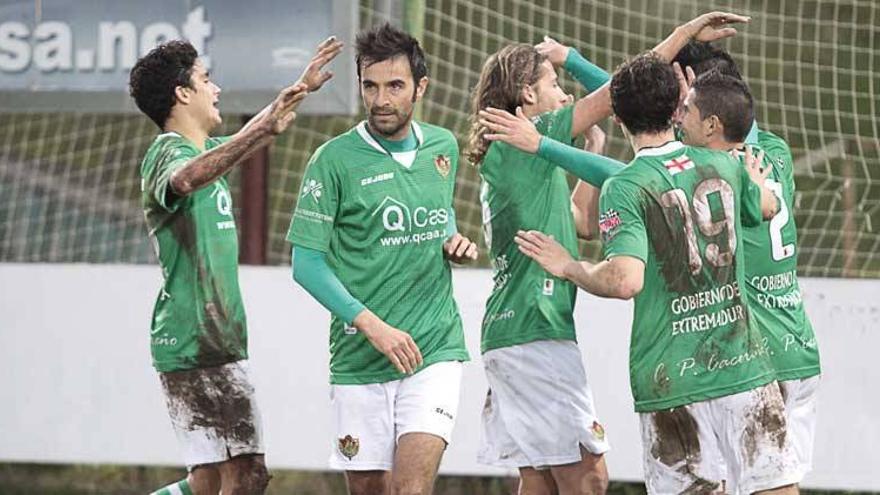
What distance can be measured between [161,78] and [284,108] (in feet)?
2.92

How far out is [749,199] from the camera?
20.2 ft

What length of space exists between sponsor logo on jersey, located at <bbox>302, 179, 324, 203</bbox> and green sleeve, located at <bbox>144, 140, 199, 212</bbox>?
47cm

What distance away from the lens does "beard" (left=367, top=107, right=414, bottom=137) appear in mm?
6699

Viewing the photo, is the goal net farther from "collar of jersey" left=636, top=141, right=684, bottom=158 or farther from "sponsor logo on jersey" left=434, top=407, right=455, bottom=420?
A: "collar of jersey" left=636, top=141, right=684, bottom=158

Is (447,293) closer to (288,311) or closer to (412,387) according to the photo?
(412,387)

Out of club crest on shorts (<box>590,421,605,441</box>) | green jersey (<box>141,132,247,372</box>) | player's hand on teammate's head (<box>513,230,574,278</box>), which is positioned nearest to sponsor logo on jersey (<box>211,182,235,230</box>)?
green jersey (<box>141,132,247,372</box>)

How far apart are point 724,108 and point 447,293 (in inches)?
48.0

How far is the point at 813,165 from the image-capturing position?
34.3 feet

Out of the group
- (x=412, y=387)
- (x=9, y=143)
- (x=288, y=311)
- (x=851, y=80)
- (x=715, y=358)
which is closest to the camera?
(x=715, y=358)

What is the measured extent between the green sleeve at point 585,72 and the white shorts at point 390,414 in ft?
4.08

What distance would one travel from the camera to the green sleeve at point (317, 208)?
21.6ft

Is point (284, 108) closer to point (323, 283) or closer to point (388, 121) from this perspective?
point (388, 121)

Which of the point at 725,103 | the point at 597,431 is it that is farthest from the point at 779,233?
the point at 597,431

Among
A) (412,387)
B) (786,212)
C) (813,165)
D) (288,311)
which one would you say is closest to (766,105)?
(813,165)
